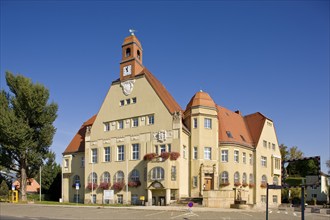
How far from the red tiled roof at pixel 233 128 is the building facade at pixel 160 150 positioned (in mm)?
130

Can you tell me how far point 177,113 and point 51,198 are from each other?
28.5 m

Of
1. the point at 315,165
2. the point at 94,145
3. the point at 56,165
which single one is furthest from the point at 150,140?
the point at 315,165

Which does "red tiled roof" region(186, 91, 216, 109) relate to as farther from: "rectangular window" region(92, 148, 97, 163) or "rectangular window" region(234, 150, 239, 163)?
"rectangular window" region(92, 148, 97, 163)

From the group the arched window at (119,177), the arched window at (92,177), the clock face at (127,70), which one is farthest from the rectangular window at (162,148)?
the clock face at (127,70)

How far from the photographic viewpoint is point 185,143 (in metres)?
43.6

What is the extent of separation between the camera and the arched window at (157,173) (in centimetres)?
4084

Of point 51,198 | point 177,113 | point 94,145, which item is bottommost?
point 51,198

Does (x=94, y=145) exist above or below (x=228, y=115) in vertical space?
below

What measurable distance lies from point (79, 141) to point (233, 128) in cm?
2320

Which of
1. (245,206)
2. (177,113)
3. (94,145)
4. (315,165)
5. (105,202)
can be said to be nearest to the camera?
(315,165)

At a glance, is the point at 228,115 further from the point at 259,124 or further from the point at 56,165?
the point at 56,165

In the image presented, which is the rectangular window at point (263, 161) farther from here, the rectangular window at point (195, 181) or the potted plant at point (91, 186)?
the potted plant at point (91, 186)

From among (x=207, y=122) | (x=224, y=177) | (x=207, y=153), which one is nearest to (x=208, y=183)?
(x=224, y=177)

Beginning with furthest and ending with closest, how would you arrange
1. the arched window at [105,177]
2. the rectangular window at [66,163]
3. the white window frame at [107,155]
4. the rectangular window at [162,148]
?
1. the rectangular window at [66,163]
2. the white window frame at [107,155]
3. the arched window at [105,177]
4. the rectangular window at [162,148]
